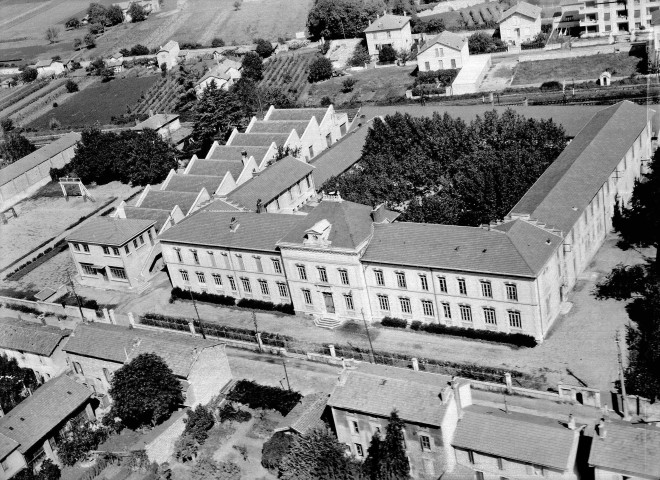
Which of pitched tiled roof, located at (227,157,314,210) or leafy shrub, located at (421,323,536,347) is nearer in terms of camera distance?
leafy shrub, located at (421,323,536,347)

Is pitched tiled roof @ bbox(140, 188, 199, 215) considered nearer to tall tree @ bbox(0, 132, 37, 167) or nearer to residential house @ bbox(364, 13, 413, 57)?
tall tree @ bbox(0, 132, 37, 167)

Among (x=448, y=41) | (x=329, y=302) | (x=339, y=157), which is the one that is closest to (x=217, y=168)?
(x=339, y=157)

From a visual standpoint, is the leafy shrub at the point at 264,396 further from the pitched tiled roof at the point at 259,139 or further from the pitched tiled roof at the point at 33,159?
the pitched tiled roof at the point at 33,159

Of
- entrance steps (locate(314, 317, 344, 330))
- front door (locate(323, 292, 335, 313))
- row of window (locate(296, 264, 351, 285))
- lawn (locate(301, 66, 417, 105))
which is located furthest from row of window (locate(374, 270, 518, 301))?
lawn (locate(301, 66, 417, 105))

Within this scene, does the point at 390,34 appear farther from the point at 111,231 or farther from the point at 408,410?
the point at 408,410

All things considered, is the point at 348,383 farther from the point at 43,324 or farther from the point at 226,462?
the point at 43,324
